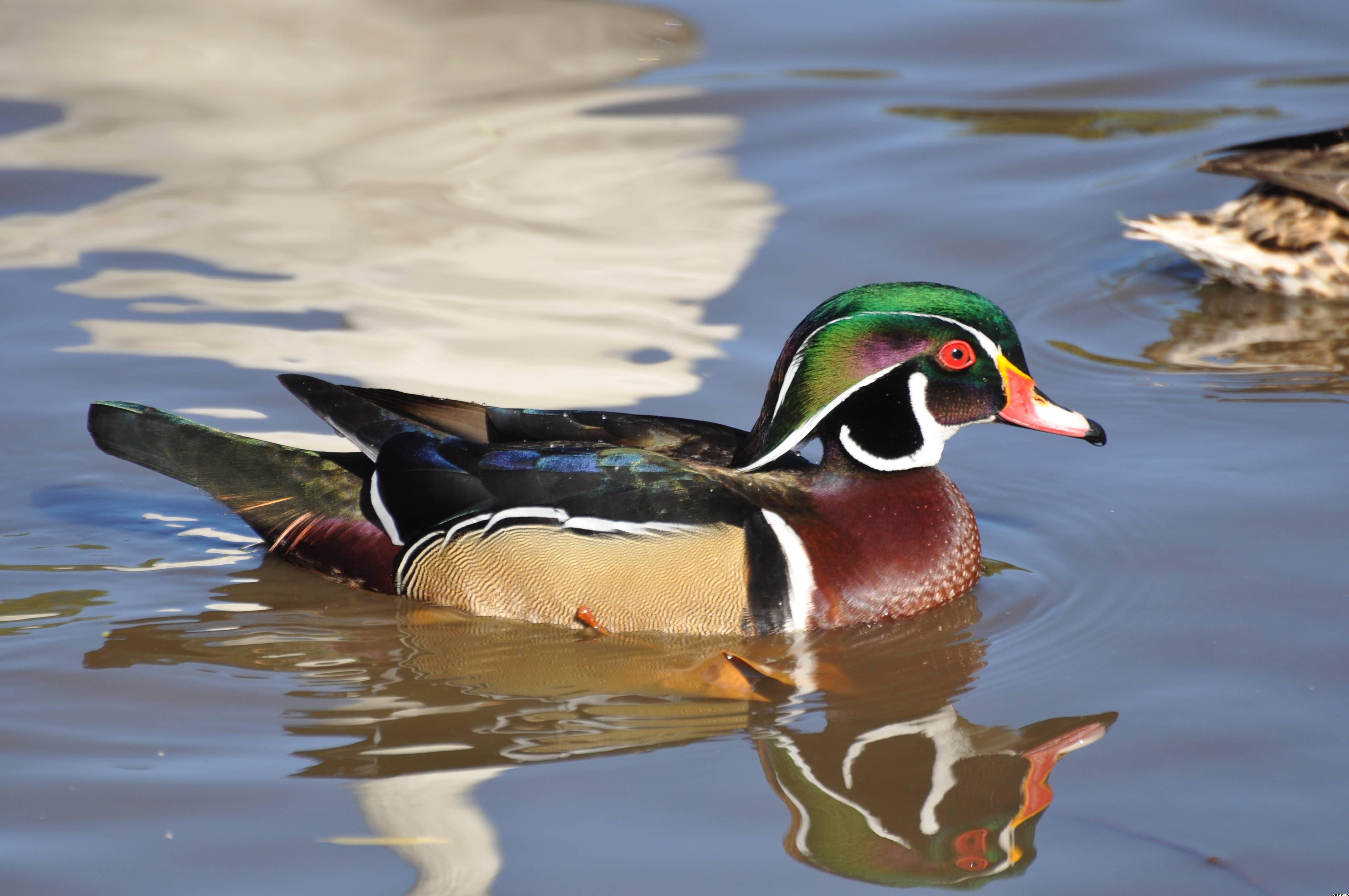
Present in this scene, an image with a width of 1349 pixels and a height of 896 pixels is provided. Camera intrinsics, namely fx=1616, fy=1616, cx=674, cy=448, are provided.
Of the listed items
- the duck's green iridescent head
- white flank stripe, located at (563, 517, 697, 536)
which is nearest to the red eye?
the duck's green iridescent head

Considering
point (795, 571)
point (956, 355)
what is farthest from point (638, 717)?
point (956, 355)

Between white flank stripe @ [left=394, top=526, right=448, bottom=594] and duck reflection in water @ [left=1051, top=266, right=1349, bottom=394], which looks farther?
duck reflection in water @ [left=1051, top=266, right=1349, bottom=394]

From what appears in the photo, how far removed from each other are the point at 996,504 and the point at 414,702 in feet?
7.90

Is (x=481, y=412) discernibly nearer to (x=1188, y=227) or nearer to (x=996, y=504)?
(x=996, y=504)

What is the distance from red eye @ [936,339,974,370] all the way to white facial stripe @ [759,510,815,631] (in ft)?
2.34

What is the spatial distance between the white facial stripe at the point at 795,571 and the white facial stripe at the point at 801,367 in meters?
0.23

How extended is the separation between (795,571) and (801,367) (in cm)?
64

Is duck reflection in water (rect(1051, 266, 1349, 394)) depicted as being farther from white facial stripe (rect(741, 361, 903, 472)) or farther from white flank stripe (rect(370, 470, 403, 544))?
white flank stripe (rect(370, 470, 403, 544))

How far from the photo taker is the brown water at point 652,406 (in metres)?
4.00

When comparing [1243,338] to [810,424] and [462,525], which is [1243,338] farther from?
[462,525]

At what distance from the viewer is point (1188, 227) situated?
763cm

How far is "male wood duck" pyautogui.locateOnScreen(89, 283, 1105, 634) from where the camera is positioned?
499 cm

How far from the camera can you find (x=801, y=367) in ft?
16.8

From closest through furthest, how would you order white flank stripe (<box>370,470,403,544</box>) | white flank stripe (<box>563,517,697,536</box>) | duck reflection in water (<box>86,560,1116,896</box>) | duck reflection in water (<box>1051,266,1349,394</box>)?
duck reflection in water (<box>86,560,1116,896</box>)
white flank stripe (<box>563,517,697,536</box>)
white flank stripe (<box>370,470,403,544</box>)
duck reflection in water (<box>1051,266,1349,394</box>)
